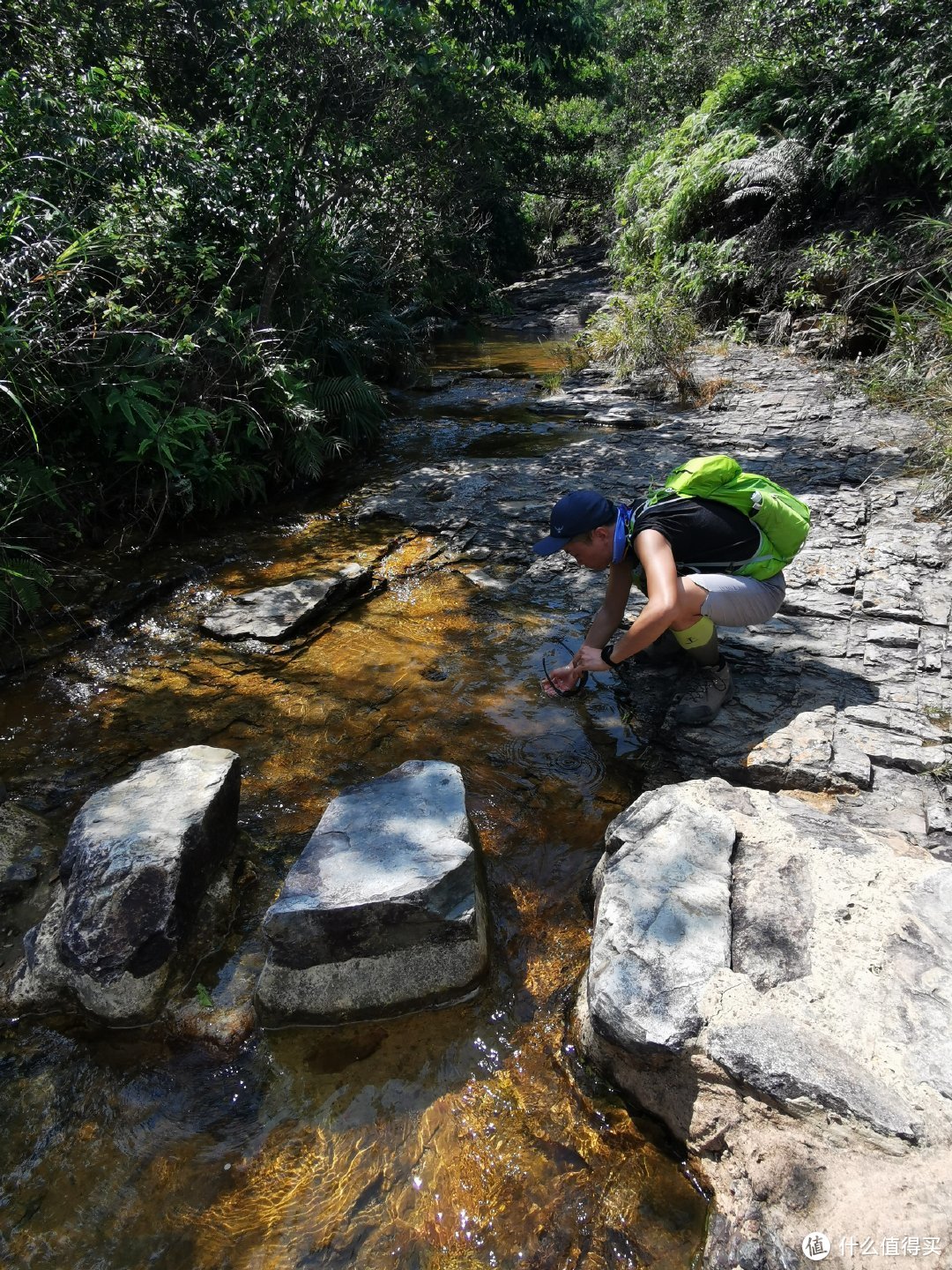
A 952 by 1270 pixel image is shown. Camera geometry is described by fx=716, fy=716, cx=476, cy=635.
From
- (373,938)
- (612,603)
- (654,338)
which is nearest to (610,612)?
(612,603)

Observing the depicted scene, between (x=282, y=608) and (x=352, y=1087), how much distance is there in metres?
2.97

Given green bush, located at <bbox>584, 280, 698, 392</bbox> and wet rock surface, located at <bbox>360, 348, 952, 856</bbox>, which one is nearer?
wet rock surface, located at <bbox>360, 348, 952, 856</bbox>

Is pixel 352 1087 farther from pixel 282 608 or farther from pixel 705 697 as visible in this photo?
pixel 282 608

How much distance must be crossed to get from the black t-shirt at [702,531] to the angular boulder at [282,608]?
2245mm

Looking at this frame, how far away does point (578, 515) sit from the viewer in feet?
9.77

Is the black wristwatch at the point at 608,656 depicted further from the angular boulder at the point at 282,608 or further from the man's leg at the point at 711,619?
the angular boulder at the point at 282,608

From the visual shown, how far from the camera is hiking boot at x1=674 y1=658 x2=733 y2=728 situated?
10.9ft

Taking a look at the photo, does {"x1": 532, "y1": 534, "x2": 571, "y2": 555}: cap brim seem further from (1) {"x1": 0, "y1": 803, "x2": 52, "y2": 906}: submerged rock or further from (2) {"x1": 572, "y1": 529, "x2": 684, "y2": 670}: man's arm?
(1) {"x1": 0, "y1": 803, "x2": 52, "y2": 906}: submerged rock

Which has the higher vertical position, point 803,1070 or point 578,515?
point 578,515

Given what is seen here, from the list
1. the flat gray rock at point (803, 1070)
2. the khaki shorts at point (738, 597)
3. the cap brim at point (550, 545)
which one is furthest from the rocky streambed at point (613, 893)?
the cap brim at point (550, 545)

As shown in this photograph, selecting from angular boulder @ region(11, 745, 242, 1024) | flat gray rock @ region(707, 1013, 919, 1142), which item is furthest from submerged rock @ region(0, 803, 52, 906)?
flat gray rock @ region(707, 1013, 919, 1142)

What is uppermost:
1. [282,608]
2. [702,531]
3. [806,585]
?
[702,531]

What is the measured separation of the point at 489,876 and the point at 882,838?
1.39 meters

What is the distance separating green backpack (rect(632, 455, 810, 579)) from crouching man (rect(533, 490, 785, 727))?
32 mm
